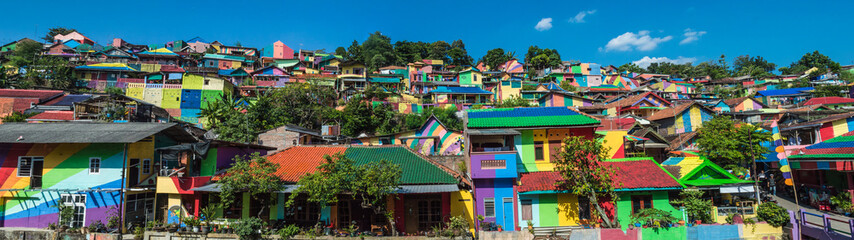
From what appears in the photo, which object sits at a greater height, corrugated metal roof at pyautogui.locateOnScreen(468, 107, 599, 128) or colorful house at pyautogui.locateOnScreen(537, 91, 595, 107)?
colorful house at pyautogui.locateOnScreen(537, 91, 595, 107)

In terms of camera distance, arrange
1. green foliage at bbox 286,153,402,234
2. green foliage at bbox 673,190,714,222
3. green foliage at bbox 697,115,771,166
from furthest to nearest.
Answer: green foliage at bbox 697,115,771,166
green foliage at bbox 673,190,714,222
green foliage at bbox 286,153,402,234

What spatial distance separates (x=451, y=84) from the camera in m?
54.2

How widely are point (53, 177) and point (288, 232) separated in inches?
443

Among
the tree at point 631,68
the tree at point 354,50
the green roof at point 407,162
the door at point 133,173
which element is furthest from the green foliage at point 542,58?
the door at point 133,173

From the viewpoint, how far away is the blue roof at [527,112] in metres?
18.7

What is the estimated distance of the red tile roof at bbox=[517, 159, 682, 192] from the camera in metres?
16.0

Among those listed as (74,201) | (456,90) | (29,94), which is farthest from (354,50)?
(74,201)

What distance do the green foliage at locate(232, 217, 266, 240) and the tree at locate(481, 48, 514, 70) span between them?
2574 inches

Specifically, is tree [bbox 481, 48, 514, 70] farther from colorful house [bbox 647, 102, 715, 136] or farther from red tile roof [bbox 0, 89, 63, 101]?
red tile roof [bbox 0, 89, 63, 101]

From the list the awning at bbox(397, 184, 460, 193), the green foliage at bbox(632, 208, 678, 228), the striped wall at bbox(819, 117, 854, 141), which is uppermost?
the striped wall at bbox(819, 117, 854, 141)

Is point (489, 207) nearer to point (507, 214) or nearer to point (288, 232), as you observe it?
point (507, 214)

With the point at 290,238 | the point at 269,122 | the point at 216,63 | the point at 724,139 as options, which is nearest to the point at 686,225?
the point at 724,139

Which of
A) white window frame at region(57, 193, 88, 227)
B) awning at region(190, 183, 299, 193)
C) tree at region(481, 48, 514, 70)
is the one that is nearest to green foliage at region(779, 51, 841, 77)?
tree at region(481, 48, 514, 70)

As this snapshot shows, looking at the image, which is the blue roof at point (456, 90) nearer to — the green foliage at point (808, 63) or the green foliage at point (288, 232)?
the green foliage at point (288, 232)
